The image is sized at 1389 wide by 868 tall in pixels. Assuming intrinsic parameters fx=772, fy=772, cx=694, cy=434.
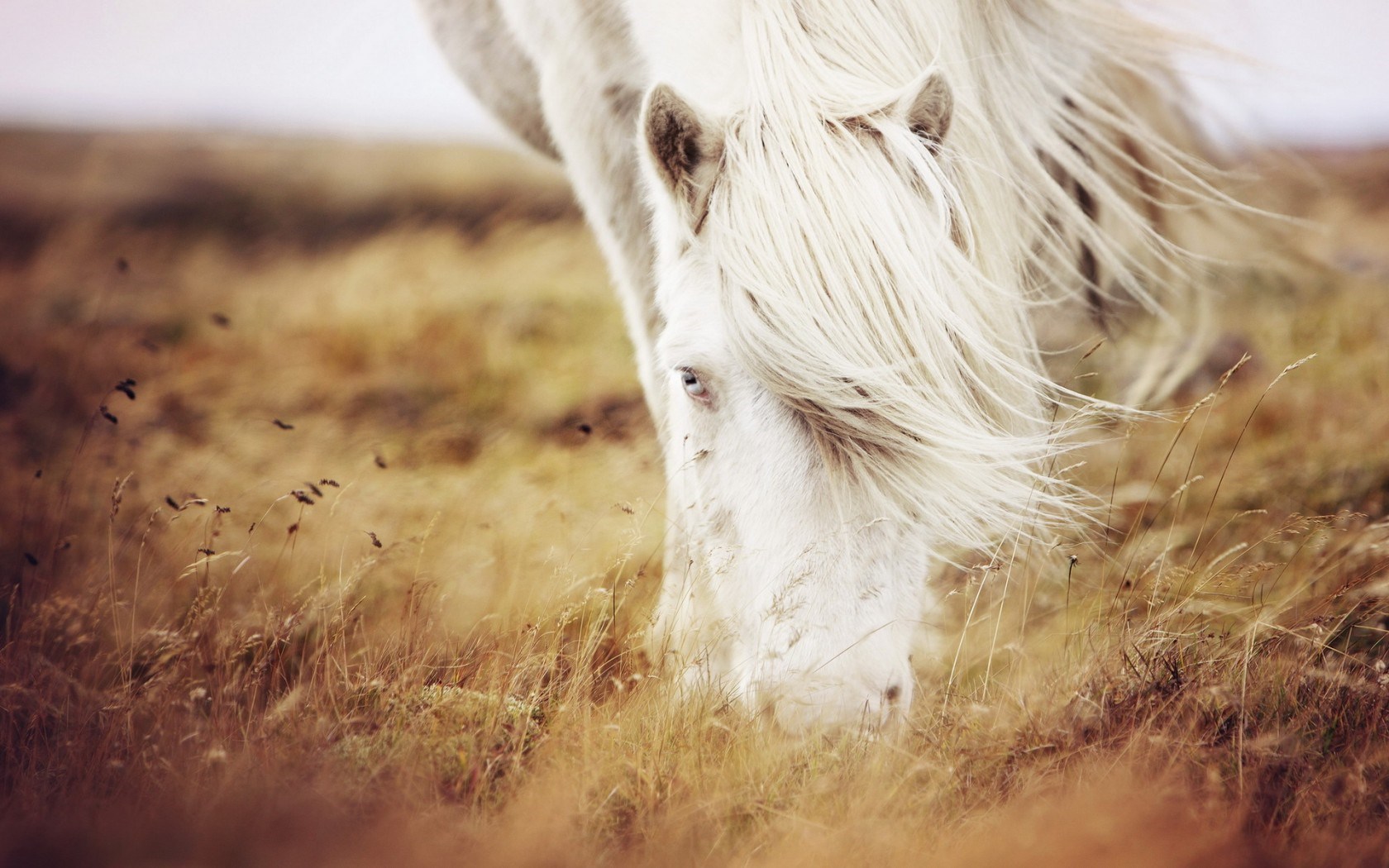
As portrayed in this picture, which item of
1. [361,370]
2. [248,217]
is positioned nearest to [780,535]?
[361,370]

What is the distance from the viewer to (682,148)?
1.90 m

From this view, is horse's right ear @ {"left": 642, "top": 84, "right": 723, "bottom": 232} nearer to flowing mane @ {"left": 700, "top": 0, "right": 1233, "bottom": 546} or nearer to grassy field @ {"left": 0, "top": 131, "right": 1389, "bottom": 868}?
flowing mane @ {"left": 700, "top": 0, "right": 1233, "bottom": 546}

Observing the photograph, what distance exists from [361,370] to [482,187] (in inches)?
397

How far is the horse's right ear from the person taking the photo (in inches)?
72.4

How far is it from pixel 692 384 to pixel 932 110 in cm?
88

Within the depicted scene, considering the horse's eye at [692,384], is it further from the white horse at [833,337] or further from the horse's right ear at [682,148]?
the horse's right ear at [682,148]

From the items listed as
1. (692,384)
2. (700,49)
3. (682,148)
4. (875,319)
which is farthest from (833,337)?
(700,49)

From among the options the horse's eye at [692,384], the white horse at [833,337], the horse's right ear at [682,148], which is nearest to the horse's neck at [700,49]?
the white horse at [833,337]

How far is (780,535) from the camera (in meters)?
1.80

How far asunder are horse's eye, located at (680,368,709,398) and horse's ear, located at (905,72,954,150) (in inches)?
31.5

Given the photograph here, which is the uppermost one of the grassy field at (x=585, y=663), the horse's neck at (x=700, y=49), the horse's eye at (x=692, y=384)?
the horse's neck at (x=700, y=49)

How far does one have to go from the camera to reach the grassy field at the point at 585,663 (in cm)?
151

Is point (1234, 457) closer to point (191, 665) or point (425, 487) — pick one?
point (425, 487)

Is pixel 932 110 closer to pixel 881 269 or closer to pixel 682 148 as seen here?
pixel 881 269
